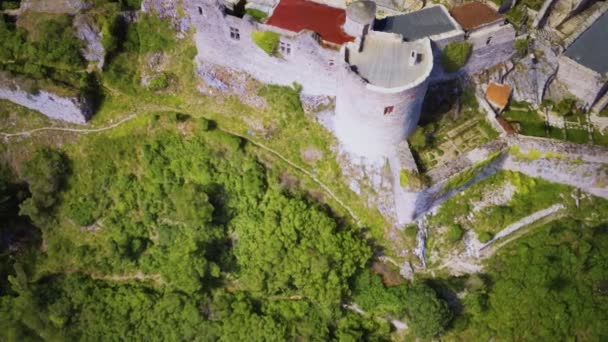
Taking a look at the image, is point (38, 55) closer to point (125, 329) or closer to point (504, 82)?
point (125, 329)

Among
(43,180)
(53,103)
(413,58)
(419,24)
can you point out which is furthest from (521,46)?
(43,180)

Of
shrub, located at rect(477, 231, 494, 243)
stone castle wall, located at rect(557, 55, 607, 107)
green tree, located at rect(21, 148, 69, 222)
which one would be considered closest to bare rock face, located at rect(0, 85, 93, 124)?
green tree, located at rect(21, 148, 69, 222)

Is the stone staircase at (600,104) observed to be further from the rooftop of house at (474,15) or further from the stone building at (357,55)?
the rooftop of house at (474,15)

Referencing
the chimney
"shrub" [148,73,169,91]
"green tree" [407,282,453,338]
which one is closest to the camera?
the chimney

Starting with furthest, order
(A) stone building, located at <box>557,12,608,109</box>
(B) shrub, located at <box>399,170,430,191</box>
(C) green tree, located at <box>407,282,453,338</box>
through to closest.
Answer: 1. (A) stone building, located at <box>557,12,608,109</box>
2. (C) green tree, located at <box>407,282,453,338</box>
3. (B) shrub, located at <box>399,170,430,191</box>

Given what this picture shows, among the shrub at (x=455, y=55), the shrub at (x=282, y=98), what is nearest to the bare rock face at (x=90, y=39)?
the shrub at (x=282, y=98)

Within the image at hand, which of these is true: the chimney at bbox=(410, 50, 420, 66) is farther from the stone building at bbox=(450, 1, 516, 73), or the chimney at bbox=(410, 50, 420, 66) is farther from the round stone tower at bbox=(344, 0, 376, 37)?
the stone building at bbox=(450, 1, 516, 73)

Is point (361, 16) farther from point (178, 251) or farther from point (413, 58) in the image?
point (178, 251)
